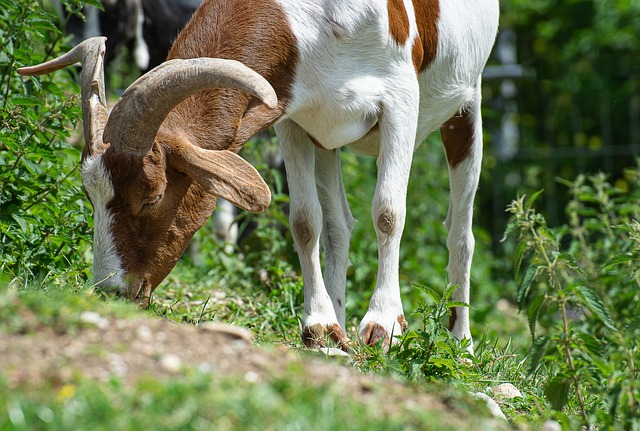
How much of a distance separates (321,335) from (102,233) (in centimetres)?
119

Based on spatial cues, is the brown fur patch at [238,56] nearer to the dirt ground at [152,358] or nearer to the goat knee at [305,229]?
the goat knee at [305,229]

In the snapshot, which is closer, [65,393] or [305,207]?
[65,393]

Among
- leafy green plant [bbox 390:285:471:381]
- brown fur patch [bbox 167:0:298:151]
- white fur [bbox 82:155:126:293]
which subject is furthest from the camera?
brown fur patch [bbox 167:0:298:151]

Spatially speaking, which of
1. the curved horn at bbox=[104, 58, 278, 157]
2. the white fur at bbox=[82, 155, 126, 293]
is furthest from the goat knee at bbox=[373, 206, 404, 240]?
the white fur at bbox=[82, 155, 126, 293]

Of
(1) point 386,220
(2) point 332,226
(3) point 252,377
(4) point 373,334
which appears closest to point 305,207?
(2) point 332,226

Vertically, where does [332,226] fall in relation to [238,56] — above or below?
below

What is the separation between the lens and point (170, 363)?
283 centimetres

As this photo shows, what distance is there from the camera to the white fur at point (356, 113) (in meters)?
4.78

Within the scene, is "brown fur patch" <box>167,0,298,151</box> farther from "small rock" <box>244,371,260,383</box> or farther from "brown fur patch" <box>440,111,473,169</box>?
"small rock" <box>244,371,260,383</box>

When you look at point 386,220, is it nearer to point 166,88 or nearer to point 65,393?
point 166,88

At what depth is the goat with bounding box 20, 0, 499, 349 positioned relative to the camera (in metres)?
4.29

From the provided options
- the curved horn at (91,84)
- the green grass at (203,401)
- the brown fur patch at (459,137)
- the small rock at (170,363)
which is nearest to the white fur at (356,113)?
the brown fur patch at (459,137)

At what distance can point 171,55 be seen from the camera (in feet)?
15.7

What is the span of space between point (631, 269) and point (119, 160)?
2.59 metres
